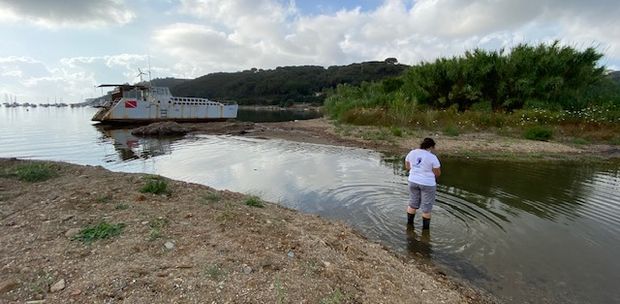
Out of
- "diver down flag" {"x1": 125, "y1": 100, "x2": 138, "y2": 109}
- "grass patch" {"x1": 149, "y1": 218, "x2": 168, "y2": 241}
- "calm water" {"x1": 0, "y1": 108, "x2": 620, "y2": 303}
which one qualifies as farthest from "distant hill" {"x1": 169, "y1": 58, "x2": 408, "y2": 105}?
"grass patch" {"x1": 149, "y1": 218, "x2": 168, "y2": 241}

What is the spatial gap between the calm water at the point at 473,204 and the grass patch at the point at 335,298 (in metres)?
2.29

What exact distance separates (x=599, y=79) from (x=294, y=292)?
102 feet

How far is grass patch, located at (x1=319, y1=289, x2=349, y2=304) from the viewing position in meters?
3.52

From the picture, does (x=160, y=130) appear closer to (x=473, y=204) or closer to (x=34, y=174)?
(x=34, y=174)

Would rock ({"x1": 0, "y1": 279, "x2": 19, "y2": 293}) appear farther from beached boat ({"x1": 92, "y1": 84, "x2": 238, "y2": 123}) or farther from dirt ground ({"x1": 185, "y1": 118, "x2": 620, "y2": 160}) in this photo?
beached boat ({"x1": 92, "y1": 84, "x2": 238, "y2": 123})

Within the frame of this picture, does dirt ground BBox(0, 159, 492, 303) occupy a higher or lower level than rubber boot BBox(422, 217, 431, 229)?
higher

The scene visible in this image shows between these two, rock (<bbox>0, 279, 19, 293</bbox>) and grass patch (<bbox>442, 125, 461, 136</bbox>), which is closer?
rock (<bbox>0, 279, 19, 293</bbox>)

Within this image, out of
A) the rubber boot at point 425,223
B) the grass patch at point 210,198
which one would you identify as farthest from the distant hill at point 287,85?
the rubber boot at point 425,223

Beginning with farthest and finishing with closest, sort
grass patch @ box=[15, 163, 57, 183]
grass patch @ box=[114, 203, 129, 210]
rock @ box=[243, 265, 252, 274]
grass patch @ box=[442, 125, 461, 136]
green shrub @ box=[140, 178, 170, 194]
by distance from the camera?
grass patch @ box=[442, 125, 461, 136]
grass patch @ box=[15, 163, 57, 183]
green shrub @ box=[140, 178, 170, 194]
grass patch @ box=[114, 203, 129, 210]
rock @ box=[243, 265, 252, 274]

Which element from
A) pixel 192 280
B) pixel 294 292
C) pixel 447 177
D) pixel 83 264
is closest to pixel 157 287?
pixel 192 280

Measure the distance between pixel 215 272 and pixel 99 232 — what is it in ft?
6.50

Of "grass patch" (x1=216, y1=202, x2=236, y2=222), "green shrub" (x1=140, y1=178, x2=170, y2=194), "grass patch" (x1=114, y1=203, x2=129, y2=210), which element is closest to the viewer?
"grass patch" (x1=216, y1=202, x2=236, y2=222)

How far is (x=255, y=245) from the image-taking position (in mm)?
4664

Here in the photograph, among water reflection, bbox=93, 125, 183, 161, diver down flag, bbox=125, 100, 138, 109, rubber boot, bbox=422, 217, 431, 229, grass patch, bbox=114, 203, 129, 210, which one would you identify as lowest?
water reflection, bbox=93, 125, 183, 161
